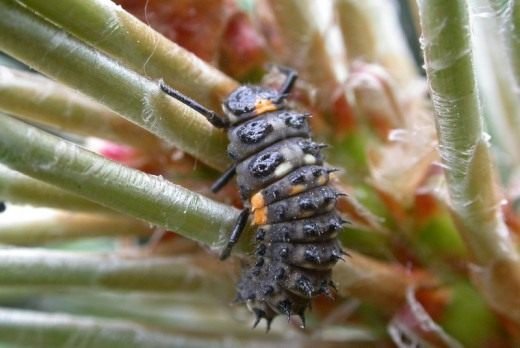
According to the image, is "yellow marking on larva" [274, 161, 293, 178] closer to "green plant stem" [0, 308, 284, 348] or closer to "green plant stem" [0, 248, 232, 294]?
"green plant stem" [0, 248, 232, 294]

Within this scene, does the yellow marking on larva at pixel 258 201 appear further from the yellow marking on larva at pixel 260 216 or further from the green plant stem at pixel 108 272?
the green plant stem at pixel 108 272

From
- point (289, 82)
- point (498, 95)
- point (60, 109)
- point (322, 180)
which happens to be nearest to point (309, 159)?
point (322, 180)

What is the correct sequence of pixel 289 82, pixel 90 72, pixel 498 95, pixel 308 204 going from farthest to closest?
1. pixel 498 95
2. pixel 289 82
3. pixel 308 204
4. pixel 90 72

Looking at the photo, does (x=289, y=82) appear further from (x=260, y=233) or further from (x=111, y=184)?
(x=111, y=184)

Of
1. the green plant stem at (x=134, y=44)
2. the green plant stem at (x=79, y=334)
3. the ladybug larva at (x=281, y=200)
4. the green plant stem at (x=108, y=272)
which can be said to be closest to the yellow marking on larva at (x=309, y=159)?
the ladybug larva at (x=281, y=200)

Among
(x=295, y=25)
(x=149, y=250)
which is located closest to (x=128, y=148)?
(x=149, y=250)
